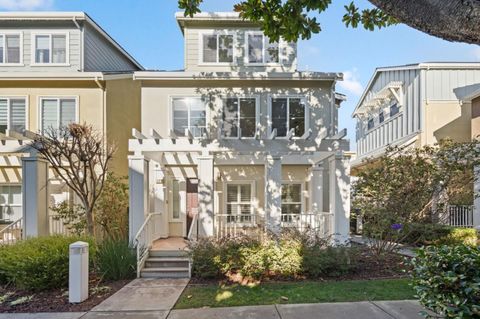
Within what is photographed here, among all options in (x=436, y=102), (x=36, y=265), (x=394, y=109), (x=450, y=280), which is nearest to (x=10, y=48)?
(x=36, y=265)

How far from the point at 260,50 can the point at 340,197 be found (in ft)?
22.0

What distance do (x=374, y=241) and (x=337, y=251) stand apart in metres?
1.95

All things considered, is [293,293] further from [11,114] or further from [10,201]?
[11,114]

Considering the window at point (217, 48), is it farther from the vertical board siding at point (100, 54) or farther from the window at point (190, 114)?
the vertical board siding at point (100, 54)

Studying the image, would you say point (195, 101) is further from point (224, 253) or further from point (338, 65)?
point (224, 253)

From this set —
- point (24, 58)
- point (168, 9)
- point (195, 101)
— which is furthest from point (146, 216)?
point (24, 58)

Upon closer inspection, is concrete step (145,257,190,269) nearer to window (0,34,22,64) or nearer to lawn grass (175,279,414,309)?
lawn grass (175,279,414,309)

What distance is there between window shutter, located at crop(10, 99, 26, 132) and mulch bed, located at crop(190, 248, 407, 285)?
9.39 m

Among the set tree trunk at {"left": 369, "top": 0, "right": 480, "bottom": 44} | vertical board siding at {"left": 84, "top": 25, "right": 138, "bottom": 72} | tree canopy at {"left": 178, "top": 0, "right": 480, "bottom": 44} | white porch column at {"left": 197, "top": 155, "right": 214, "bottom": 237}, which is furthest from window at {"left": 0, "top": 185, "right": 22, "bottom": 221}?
tree trunk at {"left": 369, "top": 0, "right": 480, "bottom": 44}

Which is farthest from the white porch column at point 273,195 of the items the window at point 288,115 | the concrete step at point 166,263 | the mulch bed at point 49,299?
the mulch bed at point 49,299

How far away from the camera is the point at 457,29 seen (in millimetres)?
2773

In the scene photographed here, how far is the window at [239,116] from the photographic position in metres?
12.6

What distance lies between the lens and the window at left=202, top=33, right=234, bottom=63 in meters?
13.2

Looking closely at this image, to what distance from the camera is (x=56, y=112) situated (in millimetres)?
12953
